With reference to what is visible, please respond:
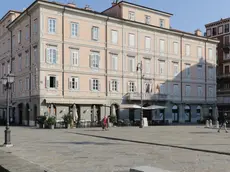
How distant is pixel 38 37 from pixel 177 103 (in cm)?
2341

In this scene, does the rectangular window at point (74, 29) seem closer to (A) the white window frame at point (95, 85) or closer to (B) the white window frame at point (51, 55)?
(B) the white window frame at point (51, 55)

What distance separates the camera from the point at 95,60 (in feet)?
139

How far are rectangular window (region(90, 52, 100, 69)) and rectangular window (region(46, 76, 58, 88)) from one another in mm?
5340

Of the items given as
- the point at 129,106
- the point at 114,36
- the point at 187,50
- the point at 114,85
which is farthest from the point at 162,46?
the point at 129,106

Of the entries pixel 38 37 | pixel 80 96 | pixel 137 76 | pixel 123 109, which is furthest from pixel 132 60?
pixel 38 37

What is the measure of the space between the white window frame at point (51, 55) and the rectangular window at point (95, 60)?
4.94 metres

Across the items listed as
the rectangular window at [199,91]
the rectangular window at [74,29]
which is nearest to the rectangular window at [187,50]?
the rectangular window at [199,91]

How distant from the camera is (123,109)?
4462cm

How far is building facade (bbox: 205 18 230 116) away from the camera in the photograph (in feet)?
204

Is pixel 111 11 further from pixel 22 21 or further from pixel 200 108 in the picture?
pixel 200 108

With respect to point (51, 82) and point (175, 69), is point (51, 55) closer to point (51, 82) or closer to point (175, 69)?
point (51, 82)

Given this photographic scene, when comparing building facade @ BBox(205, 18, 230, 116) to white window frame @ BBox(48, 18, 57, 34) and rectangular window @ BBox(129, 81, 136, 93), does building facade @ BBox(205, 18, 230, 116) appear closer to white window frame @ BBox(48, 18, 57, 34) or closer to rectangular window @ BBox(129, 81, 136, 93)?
rectangular window @ BBox(129, 81, 136, 93)

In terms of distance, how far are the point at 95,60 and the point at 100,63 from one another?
31.8 inches

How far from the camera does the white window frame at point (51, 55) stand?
125 feet
